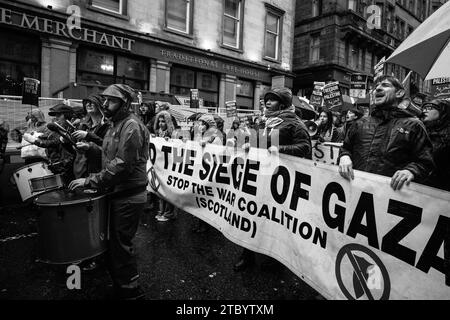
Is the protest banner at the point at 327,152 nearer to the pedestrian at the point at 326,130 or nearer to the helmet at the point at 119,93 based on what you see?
the pedestrian at the point at 326,130

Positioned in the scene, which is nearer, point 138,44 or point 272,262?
point 272,262

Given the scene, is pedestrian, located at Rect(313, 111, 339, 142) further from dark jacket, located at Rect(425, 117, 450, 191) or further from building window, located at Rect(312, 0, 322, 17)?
building window, located at Rect(312, 0, 322, 17)

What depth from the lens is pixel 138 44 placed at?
13.9 meters

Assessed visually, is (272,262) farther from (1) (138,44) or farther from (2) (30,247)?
(1) (138,44)

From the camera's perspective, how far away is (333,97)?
834cm

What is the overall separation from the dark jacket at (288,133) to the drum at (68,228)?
2.12 m

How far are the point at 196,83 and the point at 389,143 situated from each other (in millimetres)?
14821

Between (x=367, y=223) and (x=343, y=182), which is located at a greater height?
(x=343, y=182)

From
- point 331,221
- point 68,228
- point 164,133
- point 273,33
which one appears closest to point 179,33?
point 273,33

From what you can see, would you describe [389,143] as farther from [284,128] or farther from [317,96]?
[317,96]

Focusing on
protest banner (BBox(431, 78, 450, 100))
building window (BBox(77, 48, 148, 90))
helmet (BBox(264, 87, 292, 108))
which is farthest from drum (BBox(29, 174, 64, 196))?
building window (BBox(77, 48, 148, 90))
